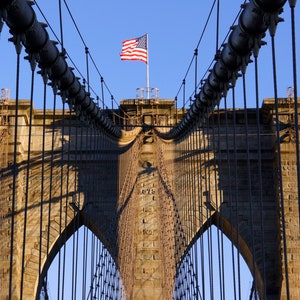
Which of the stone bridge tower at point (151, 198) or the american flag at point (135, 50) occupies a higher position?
the american flag at point (135, 50)

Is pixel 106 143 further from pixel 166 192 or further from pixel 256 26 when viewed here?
pixel 256 26

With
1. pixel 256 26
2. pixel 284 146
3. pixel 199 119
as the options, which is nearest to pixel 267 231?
pixel 284 146

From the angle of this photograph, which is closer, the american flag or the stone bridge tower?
the stone bridge tower

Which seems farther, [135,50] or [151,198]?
[135,50]

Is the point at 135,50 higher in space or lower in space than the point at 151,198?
higher

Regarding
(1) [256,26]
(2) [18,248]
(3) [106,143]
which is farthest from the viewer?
(2) [18,248]

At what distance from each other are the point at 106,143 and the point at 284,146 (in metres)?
5.46

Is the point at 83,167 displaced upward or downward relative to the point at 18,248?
upward

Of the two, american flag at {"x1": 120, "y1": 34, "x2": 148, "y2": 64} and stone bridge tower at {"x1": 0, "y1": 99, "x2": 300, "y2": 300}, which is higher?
american flag at {"x1": 120, "y1": 34, "x2": 148, "y2": 64}

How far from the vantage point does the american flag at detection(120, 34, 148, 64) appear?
3073cm

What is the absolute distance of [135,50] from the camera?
102 ft

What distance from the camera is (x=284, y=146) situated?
27609 millimetres

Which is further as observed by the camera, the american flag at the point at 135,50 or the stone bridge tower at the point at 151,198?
the american flag at the point at 135,50

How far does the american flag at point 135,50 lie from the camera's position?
30725 mm
